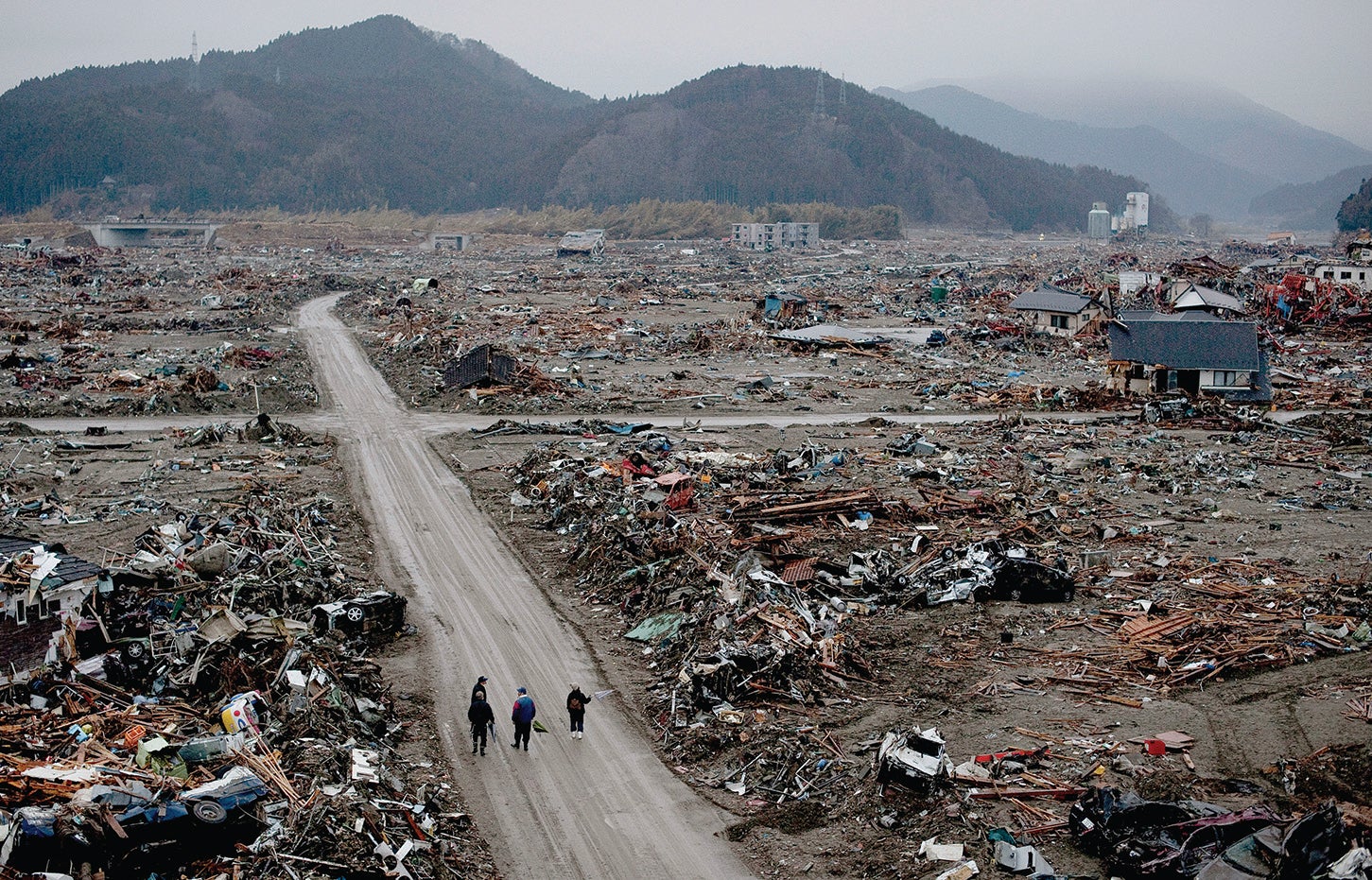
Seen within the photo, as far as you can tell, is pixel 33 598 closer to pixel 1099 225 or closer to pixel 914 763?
pixel 914 763

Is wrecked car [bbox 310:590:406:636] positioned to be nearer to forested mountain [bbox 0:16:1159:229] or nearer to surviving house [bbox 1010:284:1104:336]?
surviving house [bbox 1010:284:1104:336]

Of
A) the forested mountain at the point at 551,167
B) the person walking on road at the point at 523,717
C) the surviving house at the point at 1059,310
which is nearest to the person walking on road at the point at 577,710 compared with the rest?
the person walking on road at the point at 523,717

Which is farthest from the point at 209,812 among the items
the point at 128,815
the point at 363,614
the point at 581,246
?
the point at 581,246

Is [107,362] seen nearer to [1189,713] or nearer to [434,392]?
[434,392]

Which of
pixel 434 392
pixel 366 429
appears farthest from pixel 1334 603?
pixel 434 392

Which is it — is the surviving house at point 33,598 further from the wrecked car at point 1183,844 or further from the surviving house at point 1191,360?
the surviving house at point 1191,360
